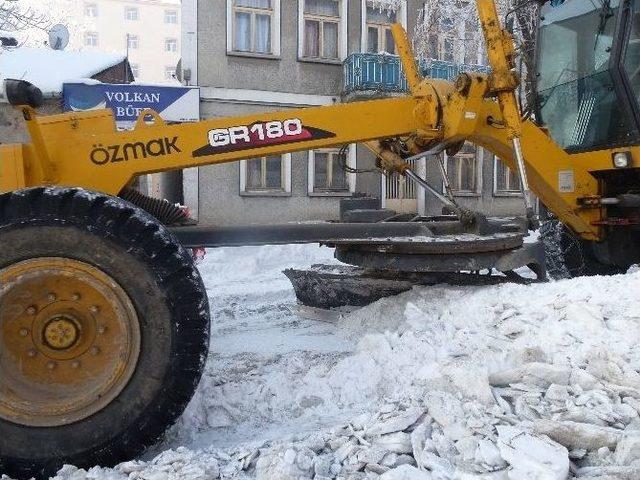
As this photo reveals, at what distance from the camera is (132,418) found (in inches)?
85.7

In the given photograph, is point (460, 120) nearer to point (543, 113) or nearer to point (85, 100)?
point (543, 113)

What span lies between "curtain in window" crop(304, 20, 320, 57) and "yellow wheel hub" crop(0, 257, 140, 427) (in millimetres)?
11838

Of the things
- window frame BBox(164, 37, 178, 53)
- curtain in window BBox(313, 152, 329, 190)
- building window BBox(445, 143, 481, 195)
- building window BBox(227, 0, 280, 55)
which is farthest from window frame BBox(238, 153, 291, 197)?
window frame BBox(164, 37, 178, 53)

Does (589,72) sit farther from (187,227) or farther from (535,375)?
(187,227)

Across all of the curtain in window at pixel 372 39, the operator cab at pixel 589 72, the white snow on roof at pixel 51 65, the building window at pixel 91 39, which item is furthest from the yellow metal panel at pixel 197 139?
the building window at pixel 91 39

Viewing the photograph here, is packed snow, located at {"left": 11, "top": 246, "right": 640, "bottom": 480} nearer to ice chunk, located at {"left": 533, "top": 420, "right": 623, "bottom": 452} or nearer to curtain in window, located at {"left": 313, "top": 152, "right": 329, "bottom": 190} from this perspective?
ice chunk, located at {"left": 533, "top": 420, "right": 623, "bottom": 452}

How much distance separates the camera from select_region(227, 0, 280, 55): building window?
12.6 metres

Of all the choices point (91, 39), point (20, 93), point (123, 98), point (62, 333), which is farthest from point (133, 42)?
point (62, 333)

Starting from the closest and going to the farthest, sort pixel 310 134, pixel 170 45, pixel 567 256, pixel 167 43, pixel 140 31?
pixel 310 134, pixel 567 256, pixel 170 45, pixel 167 43, pixel 140 31

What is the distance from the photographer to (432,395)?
227cm

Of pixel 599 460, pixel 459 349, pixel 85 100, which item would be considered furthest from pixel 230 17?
Result: pixel 599 460

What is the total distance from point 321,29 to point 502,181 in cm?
626

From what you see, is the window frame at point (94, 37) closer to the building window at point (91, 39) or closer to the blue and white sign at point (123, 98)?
the building window at point (91, 39)

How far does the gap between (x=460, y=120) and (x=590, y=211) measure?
1.72 meters
